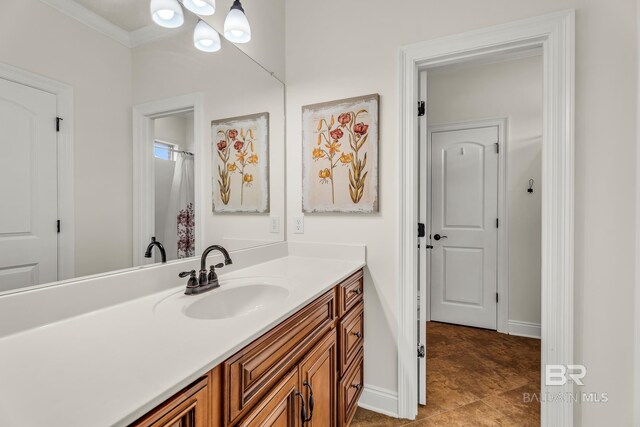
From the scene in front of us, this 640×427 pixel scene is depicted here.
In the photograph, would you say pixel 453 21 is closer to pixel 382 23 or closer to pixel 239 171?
pixel 382 23

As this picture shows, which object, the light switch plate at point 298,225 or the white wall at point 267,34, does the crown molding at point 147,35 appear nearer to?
the white wall at point 267,34

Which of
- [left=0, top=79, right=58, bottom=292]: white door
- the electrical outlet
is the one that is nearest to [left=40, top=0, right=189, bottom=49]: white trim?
[left=0, top=79, right=58, bottom=292]: white door

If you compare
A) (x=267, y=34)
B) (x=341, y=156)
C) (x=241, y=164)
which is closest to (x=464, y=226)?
(x=341, y=156)

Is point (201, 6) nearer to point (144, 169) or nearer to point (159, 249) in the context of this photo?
point (144, 169)

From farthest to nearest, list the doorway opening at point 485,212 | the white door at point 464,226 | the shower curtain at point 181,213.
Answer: the white door at point 464,226 → the doorway opening at point 485,212 → the shower curtain at point 181,213

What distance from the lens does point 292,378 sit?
98 centimetres

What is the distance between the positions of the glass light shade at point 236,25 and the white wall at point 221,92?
5 centimetres

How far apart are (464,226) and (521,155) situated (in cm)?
80

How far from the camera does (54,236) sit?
2.96ft

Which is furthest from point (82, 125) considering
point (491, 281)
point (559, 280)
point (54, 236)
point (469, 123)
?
point (491, 281)

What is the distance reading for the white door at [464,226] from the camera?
2.87 metres

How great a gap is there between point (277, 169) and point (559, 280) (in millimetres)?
1590

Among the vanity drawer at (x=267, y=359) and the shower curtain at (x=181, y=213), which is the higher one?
the shower curtain at (x=181, y=213)

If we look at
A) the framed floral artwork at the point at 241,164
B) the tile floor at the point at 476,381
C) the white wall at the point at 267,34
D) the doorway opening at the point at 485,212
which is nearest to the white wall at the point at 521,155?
the doorway opening at the point at 485,212
